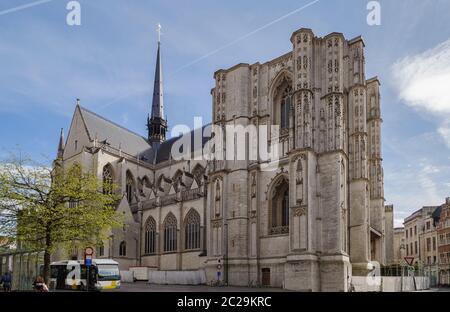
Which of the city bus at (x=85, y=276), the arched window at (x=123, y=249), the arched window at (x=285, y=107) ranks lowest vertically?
the city bus at (x=85, y=276)

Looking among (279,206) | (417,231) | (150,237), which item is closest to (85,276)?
(279,206)

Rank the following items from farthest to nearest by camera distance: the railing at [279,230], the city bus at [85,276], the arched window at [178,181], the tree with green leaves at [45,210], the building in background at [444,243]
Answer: the building in background at [444,243] → the arched window at [178,181] → the railing at [279,230] → the city bus at [85,276] → the tree with green leaves at [45,210]

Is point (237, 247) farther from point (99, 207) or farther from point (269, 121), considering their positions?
point (99, 207)

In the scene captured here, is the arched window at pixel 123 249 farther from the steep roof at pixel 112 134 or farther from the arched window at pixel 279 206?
the arched window at pixel 279 206

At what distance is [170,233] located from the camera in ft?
154

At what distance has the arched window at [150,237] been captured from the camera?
1908 inches

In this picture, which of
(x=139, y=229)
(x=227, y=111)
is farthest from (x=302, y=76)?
(x=139, y=229)

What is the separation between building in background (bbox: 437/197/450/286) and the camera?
199ft

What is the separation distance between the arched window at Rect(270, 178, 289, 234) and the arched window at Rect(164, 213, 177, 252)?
14833 mm

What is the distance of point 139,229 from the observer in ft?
164

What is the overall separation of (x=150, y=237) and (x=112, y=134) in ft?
53.0

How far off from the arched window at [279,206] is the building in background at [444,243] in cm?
3541

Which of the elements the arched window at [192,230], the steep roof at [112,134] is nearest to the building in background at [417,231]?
the arched window at [192,230]
